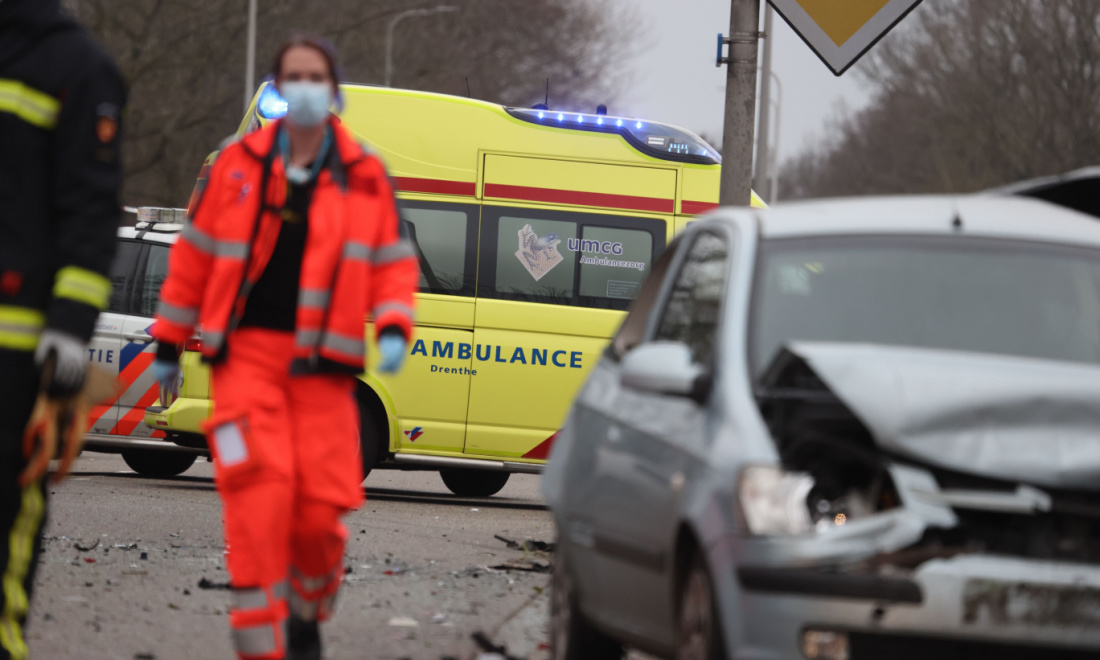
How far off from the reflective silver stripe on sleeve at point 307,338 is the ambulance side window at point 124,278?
848cm

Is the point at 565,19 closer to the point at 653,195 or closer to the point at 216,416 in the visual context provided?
the point at 653,195

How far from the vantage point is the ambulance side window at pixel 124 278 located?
1297 cm

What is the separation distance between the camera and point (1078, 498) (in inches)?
156

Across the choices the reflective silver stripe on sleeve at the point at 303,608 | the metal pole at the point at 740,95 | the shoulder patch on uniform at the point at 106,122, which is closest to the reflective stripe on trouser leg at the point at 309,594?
the reflective silver stripe on sleeve at the point at 303,608

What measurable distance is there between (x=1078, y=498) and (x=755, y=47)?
5318 millimetres

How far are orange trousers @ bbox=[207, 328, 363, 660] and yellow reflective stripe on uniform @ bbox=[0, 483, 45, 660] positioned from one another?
2.07 ft

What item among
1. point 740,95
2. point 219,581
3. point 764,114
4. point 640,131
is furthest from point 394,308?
point 764,114

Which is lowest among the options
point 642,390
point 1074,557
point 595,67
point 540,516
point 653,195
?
point 540,516

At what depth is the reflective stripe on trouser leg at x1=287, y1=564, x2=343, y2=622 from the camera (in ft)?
16.2

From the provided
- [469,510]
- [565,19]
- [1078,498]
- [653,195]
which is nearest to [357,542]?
[469,510]

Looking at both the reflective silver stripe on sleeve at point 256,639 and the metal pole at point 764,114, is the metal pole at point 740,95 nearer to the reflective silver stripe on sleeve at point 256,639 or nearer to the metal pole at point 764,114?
the reflective silver stripe on sleeve at point 256,639

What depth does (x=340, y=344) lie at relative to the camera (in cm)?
480

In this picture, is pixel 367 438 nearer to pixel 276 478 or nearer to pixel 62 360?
pixel 276 478

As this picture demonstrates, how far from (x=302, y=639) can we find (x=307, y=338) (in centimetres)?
87
